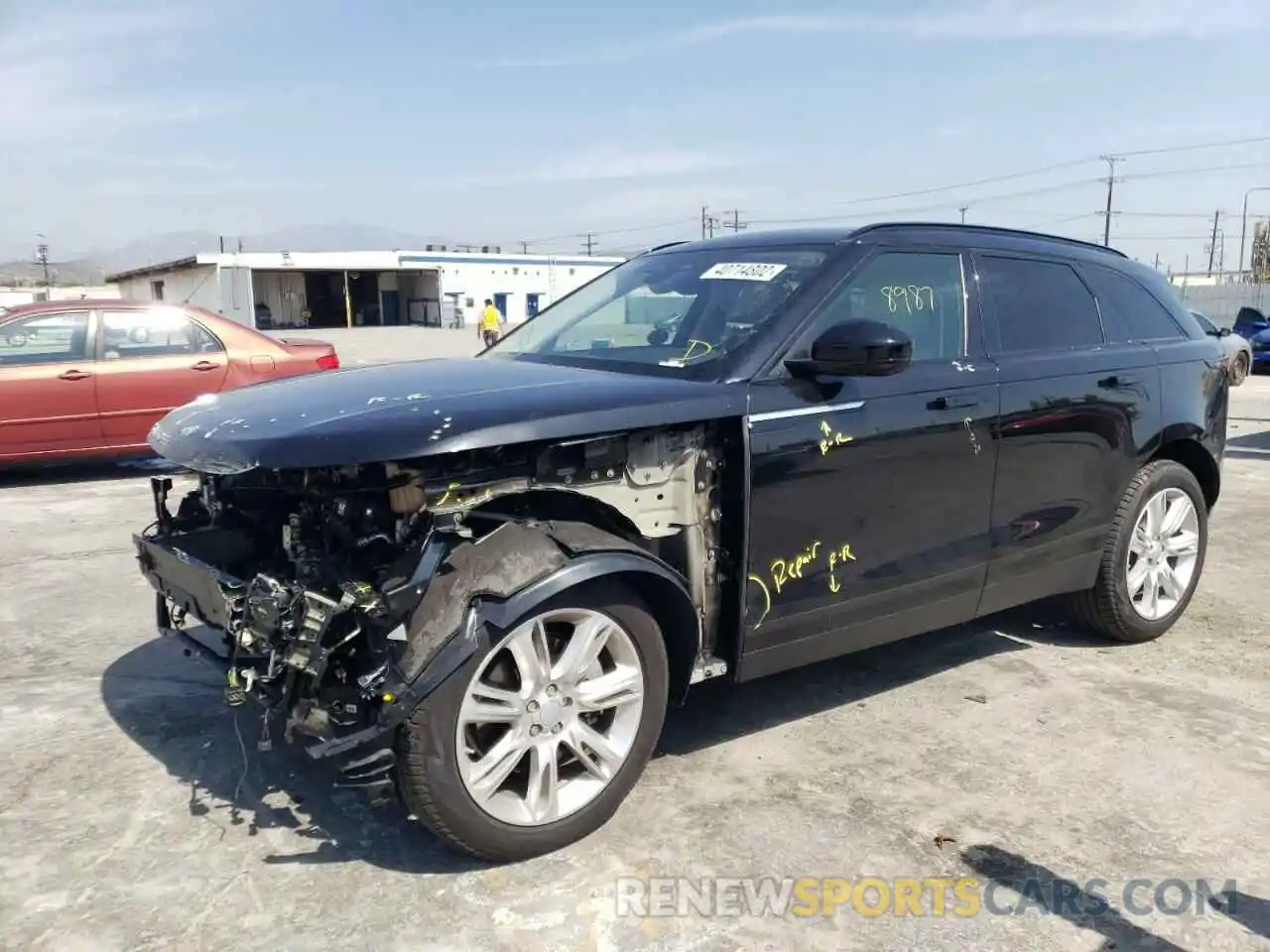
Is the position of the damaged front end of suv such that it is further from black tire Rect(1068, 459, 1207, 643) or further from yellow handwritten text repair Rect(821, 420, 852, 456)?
black tire Rect(1068, 459, 1207, 643)

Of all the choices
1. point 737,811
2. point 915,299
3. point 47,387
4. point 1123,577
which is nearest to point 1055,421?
point 915,299

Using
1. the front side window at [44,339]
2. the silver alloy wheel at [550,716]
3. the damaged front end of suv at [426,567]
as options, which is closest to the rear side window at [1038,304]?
the damaged front end of suv at [426,567]

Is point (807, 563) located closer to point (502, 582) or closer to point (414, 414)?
point (502, 582)

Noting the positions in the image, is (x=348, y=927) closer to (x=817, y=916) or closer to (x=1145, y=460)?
(x=817, y=916)

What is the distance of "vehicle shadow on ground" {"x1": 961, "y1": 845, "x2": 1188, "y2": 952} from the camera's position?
2542mm

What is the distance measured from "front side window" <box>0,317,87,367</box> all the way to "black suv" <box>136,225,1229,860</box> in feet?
18.3

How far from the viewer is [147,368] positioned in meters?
8.38

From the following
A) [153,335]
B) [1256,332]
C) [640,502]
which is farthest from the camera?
[1256,332]

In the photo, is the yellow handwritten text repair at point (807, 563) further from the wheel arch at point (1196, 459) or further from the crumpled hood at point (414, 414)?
the wheel arch at point (1196, 459)

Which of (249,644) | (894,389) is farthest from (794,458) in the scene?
(249,644)

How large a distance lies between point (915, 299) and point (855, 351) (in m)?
0.81

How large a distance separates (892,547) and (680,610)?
3.08ft

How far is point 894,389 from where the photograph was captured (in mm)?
3529

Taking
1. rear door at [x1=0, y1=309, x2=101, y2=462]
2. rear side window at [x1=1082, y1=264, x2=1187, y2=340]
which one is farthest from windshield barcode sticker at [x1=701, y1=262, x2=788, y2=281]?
rear door at [x1=0, y1=309, x2=101, y2=462]
